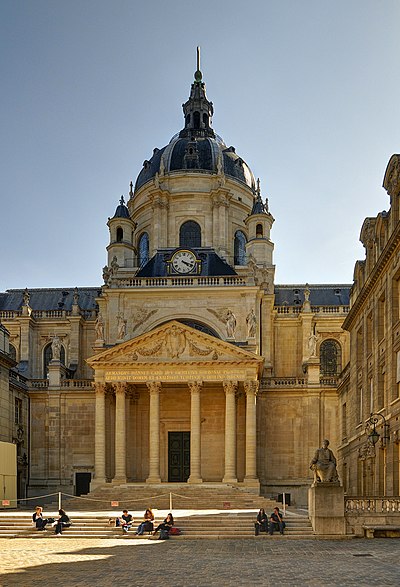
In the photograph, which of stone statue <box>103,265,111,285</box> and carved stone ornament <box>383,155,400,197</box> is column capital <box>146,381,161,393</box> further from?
carved stone ornament <box>383,155,400,197</box>

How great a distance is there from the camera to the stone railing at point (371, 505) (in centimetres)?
2855

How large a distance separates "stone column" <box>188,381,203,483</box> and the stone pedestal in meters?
21.3

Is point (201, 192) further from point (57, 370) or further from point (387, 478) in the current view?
point (387, 478)

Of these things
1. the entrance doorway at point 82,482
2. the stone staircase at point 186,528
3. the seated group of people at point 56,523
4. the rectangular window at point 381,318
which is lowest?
the entrance doorway at point 82,482

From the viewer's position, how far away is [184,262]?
59.2 metres

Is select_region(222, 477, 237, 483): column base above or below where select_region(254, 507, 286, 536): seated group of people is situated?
below

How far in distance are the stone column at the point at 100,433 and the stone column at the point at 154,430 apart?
10.4ft

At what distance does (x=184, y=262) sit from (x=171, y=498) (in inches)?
880

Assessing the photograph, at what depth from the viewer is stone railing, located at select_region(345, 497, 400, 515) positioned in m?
28.5

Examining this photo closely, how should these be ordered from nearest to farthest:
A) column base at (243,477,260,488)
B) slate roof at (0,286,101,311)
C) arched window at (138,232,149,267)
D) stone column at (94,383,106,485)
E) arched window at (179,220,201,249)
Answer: column base at (243,477,260,488) < stone column at (94,383,106,485) < arched window at (179,220,201,249) < arched window at (138,232,149,267) < slate roof at (0,286,101,311)

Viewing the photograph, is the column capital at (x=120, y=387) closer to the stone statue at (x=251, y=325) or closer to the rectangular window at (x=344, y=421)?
the stone statue at (x=251, y=325)

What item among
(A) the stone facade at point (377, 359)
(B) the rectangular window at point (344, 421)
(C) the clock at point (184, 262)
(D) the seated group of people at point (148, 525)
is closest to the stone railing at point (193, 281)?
(C) the clock at point (184, 262)

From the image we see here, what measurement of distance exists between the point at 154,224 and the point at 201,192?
194 inches

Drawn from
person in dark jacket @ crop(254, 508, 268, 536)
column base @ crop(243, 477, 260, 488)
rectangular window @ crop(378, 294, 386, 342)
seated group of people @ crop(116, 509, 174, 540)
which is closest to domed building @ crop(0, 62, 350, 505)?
column base @ crop(243, 477, 260, 488)
